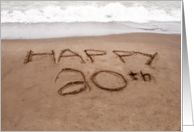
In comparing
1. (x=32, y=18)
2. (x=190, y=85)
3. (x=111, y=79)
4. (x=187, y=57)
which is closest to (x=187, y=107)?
(x=190, y=85)

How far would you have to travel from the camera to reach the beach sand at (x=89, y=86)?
1.77 metres

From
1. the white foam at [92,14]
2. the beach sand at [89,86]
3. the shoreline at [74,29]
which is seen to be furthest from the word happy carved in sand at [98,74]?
the white foam at [92,14]

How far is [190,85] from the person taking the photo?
1175mm

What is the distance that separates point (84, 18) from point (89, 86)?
423 centimetres

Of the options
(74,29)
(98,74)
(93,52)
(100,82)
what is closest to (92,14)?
(74,29)

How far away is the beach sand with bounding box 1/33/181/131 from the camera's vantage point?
1.77 meters

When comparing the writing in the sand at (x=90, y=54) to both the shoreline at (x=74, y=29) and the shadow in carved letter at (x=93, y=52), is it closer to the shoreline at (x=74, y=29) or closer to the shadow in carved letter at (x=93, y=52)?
the shadow in carved letter at (x=93, y=52)

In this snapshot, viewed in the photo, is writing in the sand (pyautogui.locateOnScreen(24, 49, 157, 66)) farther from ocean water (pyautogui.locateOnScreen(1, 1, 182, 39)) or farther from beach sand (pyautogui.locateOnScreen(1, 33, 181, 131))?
ocean water (pyautogui.locateOnScreen(1, 1, 182, 39))

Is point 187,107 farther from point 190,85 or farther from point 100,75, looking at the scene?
point 100,75

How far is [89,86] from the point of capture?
234 centimetres

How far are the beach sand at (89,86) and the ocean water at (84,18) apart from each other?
2.88 ft

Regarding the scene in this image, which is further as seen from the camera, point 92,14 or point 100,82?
point 92,14

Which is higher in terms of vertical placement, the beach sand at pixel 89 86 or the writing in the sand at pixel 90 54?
the writing in the sand at pixel 90 54

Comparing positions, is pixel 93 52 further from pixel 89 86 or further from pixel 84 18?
pixel 84 18
